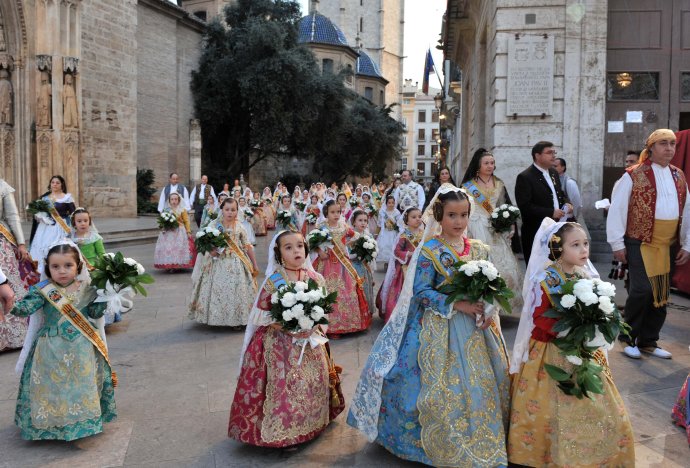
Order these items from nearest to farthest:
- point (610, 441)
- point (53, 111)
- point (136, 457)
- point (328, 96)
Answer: point (610, 441) → point (136, 457) → point (53, 111) → point (328, 96)

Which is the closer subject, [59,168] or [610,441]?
[610,441]

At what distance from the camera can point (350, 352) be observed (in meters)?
6.24

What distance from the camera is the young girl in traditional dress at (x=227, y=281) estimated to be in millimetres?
7301

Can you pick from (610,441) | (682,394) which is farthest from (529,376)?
Answer: (682,394)

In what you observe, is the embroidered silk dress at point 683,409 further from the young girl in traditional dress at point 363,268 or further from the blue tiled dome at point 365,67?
the blue tiled dome at point 365,67

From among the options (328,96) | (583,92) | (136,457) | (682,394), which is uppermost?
(328,96)

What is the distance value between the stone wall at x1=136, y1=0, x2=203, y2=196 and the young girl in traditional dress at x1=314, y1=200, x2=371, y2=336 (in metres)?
23.1

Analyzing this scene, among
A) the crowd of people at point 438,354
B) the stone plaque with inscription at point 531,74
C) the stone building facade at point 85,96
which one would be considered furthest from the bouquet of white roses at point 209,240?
the stone building facade at point 85,96

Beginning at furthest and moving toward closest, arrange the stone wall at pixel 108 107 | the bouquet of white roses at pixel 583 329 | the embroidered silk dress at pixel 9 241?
the stone wall at pixel 108 107 → the embroidered silk dress at pixel 9 241 → the bouquet of white roses at pixel 583 329

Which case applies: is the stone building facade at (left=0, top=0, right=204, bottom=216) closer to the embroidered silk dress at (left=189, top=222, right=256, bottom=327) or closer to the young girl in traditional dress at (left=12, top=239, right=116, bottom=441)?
the embroidered silk dress at (left=189, top=222, right=256, bottom=327)

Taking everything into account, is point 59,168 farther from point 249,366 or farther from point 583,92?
point 249,366

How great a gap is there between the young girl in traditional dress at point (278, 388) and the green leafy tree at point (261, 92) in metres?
27.3

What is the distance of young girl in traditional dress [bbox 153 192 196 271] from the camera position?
12.0 meters

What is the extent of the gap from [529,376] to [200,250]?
5025 mm
